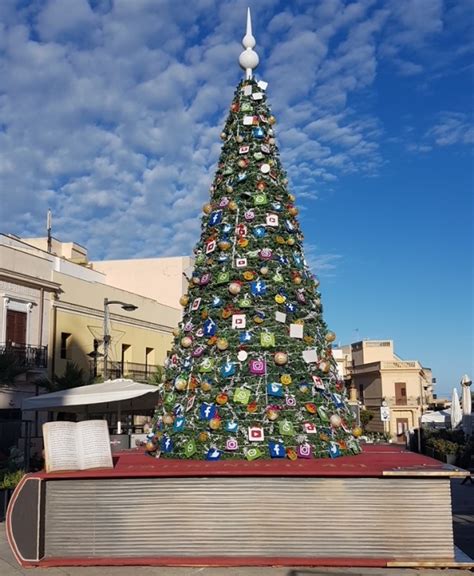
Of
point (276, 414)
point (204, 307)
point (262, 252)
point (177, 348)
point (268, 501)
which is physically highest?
point (262, 252)

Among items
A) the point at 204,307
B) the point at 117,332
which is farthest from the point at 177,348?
the point at 117,332

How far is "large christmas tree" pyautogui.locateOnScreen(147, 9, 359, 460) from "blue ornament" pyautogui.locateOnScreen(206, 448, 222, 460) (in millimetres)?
12

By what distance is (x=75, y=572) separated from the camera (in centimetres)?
619

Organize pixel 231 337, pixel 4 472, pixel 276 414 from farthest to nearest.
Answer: pixel 4 472, pixel 231 337, pixel 276 414

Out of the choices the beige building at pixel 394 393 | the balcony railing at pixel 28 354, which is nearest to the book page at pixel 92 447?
the balcony railing at pixel 28 354

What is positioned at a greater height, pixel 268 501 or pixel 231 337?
pixel 231 337

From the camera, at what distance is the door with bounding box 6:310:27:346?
21750 millimetres

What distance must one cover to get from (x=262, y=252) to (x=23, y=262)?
1617 centimetres

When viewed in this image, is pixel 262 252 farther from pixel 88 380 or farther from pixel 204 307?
pixel 88 380

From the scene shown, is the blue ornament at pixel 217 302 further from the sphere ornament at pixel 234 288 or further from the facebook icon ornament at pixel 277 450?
the facebook icon ornament at pixel 277 450

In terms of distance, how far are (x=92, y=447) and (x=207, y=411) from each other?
1.53 meters

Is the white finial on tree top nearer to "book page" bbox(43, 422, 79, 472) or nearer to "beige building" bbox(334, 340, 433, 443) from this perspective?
"book page" bbox(43, 422, 79, 472)

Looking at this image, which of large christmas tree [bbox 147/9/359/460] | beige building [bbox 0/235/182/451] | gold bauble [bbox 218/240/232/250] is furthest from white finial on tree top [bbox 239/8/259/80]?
beige building [bbox 0/235/182/451]

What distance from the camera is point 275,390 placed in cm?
789
